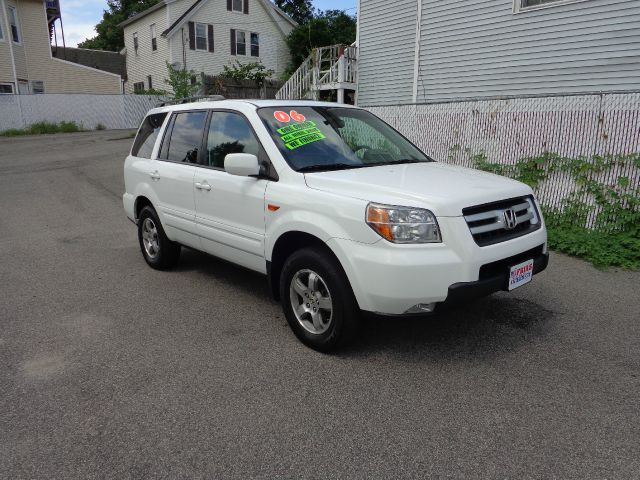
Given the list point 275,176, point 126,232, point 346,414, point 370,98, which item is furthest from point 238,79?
point 346,414

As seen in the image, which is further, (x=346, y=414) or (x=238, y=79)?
(x=238, y=79)

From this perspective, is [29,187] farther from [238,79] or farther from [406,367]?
[238,79]

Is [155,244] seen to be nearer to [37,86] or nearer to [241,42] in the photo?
[37,86]

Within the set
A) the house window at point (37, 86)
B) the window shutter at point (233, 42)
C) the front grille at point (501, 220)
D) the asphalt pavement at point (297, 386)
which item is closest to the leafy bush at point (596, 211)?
the asphalt pavement at point (297, 386)

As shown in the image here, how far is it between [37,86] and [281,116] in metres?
29.8

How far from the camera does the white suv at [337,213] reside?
3125 millimetres

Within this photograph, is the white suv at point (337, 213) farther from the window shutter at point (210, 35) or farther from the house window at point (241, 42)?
the house window at point (241, 42)

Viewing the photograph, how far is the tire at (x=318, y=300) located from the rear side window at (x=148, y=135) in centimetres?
274

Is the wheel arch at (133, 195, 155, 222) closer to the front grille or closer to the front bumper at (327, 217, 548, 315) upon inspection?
the front bumper at (327, 217, 548, 315)

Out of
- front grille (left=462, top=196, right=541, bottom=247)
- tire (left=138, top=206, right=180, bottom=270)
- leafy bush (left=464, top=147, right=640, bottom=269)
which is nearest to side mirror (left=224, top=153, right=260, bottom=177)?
front grille (left=462, top=196, right=541, bottom=247)

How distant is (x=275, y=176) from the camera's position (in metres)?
3.85

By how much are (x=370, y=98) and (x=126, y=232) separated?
8.25 m

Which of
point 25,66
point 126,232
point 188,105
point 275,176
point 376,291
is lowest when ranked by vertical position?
point 126,232

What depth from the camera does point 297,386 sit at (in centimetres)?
321
